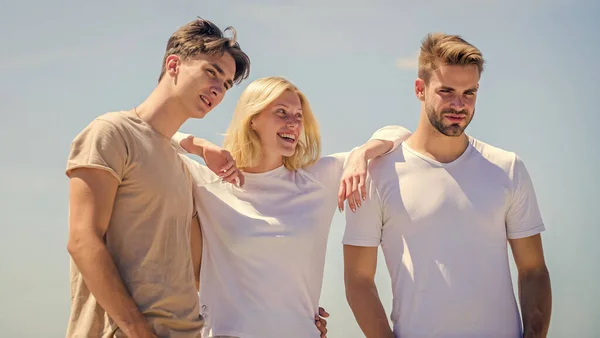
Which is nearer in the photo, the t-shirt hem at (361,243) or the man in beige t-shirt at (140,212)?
the man in beige t-shirt at (140,212)

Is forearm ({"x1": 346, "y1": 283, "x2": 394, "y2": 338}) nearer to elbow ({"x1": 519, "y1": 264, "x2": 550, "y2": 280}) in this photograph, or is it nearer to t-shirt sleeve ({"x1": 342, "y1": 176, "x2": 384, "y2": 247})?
t-shirt sleeve ({"x1": 342, "y1": 176, "x2": 384, "y2": 247})

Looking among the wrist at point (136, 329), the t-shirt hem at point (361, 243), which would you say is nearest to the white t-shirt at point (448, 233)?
the t-shirt hem at point (361, 243)

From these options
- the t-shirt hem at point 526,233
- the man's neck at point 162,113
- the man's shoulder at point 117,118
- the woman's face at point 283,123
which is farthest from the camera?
the woman's face at point 283,123

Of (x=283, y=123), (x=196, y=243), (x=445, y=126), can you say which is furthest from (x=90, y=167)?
(x=445, y=126)

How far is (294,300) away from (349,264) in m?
0.46

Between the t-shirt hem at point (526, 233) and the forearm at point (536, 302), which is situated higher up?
the t-shirt hem at point (526, 233)

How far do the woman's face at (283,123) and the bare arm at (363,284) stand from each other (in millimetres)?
870

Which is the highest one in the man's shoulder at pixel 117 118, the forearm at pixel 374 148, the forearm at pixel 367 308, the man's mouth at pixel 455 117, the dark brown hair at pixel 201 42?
the dark brown hair at pixel 201 42

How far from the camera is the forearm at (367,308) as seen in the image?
5054 mm

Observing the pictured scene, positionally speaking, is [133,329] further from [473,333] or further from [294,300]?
[473,333]

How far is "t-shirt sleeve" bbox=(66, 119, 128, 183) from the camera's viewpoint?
4051 mm

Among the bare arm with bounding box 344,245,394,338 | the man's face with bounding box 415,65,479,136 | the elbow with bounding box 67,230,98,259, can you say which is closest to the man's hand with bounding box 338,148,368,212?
the bare arm with bounding box 344,245,394,338

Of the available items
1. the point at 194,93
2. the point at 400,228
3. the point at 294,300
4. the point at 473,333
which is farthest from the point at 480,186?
the point at 194,93

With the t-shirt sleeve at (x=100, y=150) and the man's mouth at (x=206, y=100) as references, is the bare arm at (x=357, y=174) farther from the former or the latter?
the t-shirt sleeve at (x=100, y=150)
